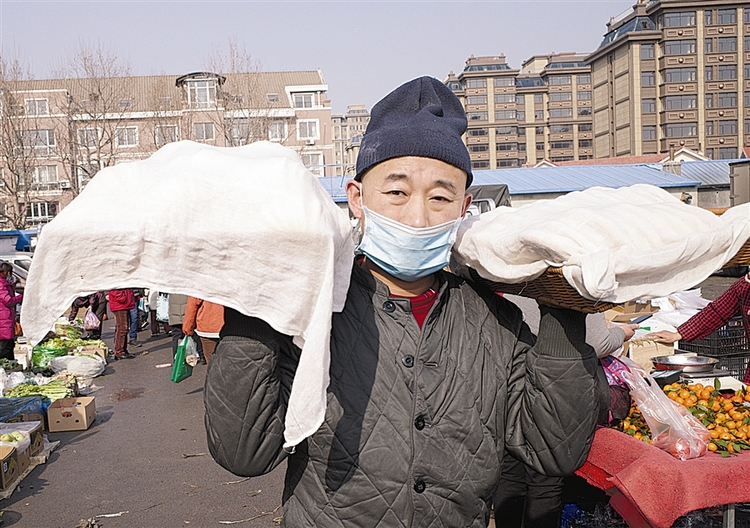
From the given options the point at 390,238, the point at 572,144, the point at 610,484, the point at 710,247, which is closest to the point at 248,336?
the point at 390,238

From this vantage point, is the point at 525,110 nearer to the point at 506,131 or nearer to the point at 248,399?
the point at 506,131

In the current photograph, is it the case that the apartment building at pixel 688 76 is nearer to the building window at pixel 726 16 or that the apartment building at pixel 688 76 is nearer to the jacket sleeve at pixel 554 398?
the building window at pixel 726 16

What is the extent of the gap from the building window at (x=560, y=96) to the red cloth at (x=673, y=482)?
403 ft

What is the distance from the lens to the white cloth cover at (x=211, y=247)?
62.6 inches

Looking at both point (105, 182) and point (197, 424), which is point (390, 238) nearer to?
point (105, 182)

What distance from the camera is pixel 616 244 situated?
5.95 ft

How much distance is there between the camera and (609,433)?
3.80 metres

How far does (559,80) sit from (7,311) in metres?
120

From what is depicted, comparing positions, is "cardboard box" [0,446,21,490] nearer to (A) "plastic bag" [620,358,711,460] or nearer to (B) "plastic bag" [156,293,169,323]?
(A) "plastic bag" [620,358,711,460]

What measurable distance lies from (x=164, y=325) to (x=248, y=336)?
15.9 m

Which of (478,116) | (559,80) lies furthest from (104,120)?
(559,80)

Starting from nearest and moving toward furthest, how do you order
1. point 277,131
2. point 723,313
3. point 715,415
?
point 715,415, point 723,313, point 277,131

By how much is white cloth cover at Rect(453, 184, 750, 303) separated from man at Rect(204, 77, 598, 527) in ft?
0.62

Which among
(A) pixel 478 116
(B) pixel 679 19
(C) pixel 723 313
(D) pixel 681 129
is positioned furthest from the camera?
(A) pixel 478 116
